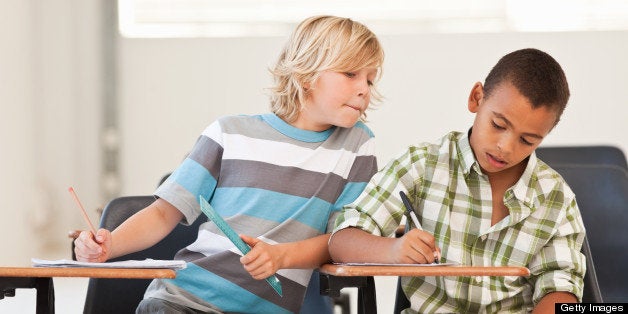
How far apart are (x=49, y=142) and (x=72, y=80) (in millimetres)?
421

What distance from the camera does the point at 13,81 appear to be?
588 cm

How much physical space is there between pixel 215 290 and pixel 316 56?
23.6 inches

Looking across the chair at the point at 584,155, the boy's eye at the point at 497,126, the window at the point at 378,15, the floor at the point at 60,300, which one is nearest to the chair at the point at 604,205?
the chair at the point at 584,155

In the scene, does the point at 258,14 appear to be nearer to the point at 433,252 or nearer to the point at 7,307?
the point at 7,307

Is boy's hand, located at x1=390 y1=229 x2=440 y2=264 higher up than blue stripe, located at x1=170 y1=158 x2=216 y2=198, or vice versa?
blue stripe, located at x1=170 y1=158 x2=216 y2=198

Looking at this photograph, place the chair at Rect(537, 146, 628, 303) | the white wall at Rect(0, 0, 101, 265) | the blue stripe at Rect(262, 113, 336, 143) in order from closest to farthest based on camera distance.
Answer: the blue stripe at Rect(262, 113, 336, 143), the chair at Rect(537, 146, 628, 303), the white wall at Rect(0, 0, 101, 265)

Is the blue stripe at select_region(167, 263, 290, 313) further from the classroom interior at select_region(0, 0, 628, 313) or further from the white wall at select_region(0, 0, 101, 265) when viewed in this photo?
the white wall at select_region(0, 0, 101, 265)

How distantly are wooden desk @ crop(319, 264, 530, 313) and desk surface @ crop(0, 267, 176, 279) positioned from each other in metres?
0.33

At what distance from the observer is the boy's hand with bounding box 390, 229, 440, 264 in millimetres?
1899

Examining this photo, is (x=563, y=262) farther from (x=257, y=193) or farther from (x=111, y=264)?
(x=111, y=264)

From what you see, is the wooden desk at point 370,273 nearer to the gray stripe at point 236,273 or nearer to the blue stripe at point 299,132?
the gray stripe at point 236,273

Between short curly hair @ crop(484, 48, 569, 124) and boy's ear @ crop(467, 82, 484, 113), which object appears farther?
boy's ear @ crop(467, 82, 484, 113)

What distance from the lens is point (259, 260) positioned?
1894 mm

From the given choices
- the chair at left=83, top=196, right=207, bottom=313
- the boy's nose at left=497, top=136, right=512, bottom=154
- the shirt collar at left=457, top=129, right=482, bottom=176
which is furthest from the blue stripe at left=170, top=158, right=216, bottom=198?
the boy's nose at left=497, top=136, right=512, bottom=154
